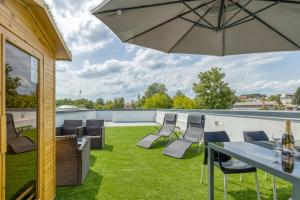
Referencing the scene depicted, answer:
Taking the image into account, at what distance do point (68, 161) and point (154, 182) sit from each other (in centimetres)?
145

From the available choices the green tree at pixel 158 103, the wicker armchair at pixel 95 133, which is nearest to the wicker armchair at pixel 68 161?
the wicker armchair at pixel 95 133

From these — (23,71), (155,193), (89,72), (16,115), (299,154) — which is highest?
(89,72)

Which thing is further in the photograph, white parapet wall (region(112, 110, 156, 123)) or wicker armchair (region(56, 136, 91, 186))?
white parapet wall (region(112, 110, 156, 123))

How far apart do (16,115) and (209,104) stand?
33665mm

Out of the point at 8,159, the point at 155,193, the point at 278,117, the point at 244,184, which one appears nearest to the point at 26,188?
the point at 8,159

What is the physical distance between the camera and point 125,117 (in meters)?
17.5

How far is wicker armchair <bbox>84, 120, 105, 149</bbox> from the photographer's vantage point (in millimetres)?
7129

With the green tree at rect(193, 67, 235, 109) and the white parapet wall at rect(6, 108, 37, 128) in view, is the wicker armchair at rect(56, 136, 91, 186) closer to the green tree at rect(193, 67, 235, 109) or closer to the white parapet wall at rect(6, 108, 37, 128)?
the white parapet wall at rect(6, 108, 37, 128)

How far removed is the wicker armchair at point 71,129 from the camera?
6.62 metres

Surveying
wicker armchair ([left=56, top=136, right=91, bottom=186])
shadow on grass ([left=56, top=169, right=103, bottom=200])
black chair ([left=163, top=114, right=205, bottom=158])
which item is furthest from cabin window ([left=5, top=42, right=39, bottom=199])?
black chair ([left=163, top=114, right=205, bottom=158])


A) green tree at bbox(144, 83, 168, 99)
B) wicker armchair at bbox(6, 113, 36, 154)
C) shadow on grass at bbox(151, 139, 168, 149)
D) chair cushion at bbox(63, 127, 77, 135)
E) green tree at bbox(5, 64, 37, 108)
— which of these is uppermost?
green tree at bbox(144, 83, 168, 99)

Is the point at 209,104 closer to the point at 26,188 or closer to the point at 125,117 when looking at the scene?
the point at 125,117

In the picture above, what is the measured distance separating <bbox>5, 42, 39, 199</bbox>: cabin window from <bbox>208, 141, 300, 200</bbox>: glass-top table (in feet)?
6.76

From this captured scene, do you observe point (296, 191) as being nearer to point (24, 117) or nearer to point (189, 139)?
point (24, 117)
